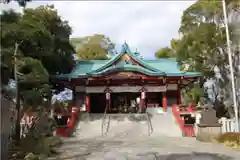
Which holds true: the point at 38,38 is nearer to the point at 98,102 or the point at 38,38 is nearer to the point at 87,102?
the point at 87,102

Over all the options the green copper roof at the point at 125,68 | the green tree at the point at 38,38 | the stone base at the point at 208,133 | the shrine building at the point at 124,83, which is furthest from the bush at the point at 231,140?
the green tree at the point at 38,38

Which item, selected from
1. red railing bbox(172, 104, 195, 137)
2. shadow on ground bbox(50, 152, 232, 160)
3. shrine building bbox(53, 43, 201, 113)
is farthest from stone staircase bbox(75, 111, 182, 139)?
shadow on ground bbox(50, 152, 232, 160)

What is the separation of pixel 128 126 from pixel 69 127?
4.37 meters

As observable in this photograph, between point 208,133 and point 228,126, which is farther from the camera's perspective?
point 228,126

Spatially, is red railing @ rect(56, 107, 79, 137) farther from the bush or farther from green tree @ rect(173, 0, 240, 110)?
green tree @ rect(173, 0, 240, 110)

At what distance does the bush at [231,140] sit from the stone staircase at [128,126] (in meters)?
4.56

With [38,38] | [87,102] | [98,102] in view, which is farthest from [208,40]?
[38,38]

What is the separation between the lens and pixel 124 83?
2694 centimetres

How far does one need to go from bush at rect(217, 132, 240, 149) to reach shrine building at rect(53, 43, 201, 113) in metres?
10.2

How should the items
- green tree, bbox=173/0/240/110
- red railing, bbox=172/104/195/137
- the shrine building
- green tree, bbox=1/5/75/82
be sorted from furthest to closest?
the shrine building, green tree, bbox=173/0/240/110, red railing, bbox=172/104/195/137, green tree, bbox=1/5/75/82

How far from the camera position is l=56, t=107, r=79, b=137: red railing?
1970cm

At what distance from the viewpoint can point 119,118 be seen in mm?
23016

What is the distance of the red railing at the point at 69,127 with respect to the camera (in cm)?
1970

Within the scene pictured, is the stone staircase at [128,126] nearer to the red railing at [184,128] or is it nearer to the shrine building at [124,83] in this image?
the red railing at [184,128]
